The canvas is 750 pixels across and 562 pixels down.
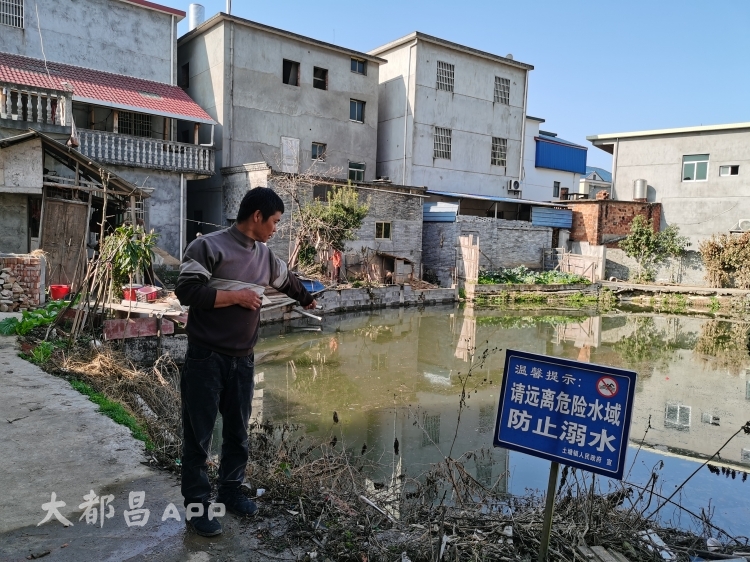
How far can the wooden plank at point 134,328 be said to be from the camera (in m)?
8.09

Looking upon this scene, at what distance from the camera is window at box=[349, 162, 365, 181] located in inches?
907

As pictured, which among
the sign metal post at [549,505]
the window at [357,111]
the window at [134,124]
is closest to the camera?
the sign metal post at [549,505]

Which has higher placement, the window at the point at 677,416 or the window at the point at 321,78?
the window at the point at 321,78

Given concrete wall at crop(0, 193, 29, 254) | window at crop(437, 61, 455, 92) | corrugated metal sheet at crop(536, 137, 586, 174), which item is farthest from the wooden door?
corrugated metal sheet at crop(536, 137, 586, 174)

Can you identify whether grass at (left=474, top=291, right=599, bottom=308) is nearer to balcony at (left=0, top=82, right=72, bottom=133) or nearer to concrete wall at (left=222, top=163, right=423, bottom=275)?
concrete wall at (left=222, top=163, right=423, bottom=275)

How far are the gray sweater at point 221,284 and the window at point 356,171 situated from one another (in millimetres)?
20397

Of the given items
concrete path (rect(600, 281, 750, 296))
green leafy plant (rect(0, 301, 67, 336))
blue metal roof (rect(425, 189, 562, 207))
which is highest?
blue metal roof (rect(425, 189, 562, 207))

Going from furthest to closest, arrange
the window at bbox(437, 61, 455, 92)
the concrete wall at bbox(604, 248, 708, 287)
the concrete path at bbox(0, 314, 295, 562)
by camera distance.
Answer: the window at bbox(437, 61, 455, 92), the concrete wall at bbox(604, 248, 708, 287), the concrete path at bbox(0, 314, 295, 562)

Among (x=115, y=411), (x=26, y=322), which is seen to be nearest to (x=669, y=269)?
(x=26, y=322)

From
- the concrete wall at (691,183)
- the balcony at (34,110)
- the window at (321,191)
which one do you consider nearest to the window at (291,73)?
the window at (321,191)

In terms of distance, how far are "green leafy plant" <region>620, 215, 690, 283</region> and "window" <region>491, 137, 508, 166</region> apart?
21.3 ft

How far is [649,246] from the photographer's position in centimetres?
2353

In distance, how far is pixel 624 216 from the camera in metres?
25.5

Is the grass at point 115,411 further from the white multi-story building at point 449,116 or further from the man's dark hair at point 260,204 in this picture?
the white multi-story building at point 449,116
